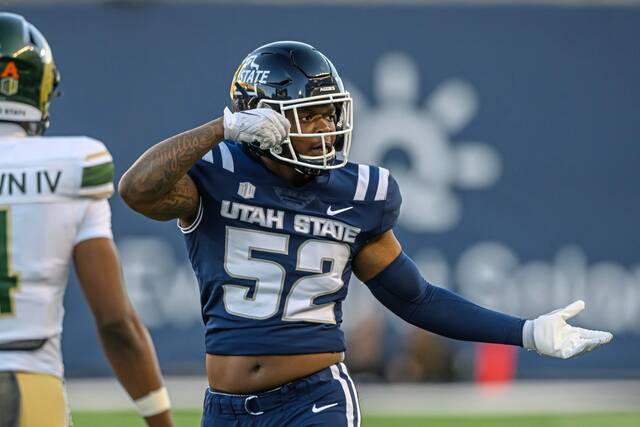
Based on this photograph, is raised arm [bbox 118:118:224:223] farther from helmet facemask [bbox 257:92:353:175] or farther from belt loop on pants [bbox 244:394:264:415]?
belt loop on pants [bbox 244:394:264:415]

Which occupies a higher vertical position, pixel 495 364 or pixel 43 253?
pixel 43 253

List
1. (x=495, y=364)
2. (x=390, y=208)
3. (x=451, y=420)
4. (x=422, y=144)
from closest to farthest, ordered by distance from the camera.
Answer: (x=390, y=208) → (x=451, y=420) → (x=495, y=364) → (x=422, y=144)

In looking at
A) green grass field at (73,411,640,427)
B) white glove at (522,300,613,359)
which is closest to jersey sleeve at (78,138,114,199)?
white glove at (522,300,613,359)

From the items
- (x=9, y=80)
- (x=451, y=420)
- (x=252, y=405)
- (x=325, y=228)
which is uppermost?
(x=9, y=80)

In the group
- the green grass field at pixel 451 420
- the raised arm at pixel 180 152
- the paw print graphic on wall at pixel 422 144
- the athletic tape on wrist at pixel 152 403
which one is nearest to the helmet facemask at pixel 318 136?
the raised arm at pixel 180 152

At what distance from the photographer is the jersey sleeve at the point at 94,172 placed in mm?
3160

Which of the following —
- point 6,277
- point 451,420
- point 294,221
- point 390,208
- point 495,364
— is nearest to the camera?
point 6,277

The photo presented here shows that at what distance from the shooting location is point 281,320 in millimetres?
4074

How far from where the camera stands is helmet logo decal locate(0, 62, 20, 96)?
3.26 meters

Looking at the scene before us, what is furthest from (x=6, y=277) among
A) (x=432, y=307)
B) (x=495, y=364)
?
(x=495, y=364)

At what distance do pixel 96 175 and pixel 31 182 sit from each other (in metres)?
0.15

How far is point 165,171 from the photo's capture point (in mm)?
3939

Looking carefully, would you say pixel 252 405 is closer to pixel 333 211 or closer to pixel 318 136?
pixel 333 211

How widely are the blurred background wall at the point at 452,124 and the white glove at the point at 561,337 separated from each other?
7.41 m
